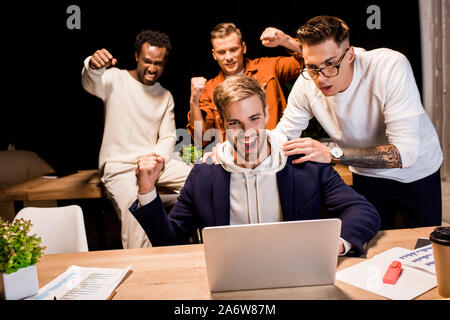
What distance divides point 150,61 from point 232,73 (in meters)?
0.62

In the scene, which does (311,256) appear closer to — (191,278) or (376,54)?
(191,278)

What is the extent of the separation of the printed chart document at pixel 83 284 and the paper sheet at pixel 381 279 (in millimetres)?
621

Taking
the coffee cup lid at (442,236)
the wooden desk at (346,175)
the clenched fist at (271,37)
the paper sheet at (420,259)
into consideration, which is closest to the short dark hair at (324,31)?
the clenched fist at (271,37)

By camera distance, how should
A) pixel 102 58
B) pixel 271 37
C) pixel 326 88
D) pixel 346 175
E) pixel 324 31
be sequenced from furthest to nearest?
1. pixel 346 175
2. pixel 102 58
3. pixel 271 37
4. pixel 326 88
5. pixel 324 31

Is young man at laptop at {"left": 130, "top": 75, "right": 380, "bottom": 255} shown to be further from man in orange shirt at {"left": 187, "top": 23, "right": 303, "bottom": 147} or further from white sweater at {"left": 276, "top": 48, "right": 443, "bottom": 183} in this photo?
man in orange shirt at {"left": 187, "top": 23, "right": 303, "bottom": 147}

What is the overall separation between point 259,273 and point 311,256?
133 millimetres

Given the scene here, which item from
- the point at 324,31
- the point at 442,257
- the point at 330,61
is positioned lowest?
the point at 442,257

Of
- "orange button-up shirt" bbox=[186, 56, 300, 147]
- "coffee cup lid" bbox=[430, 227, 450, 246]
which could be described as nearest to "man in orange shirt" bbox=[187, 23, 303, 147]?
"orange button-up shirt" bbox=[186, 56, 300, 147]

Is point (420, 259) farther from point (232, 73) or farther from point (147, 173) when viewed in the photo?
point (232, 73)

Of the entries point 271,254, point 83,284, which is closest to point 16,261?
point 83,284

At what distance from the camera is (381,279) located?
997 mm

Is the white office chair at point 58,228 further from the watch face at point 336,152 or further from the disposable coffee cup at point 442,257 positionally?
the disposable coffee cup at point 442,257

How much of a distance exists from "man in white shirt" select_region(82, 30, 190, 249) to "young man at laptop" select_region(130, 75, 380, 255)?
1.29m
